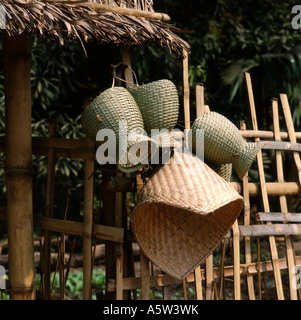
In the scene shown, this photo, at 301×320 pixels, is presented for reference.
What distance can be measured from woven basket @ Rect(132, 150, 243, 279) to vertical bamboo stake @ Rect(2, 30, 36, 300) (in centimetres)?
61

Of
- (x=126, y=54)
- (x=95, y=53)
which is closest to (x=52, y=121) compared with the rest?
(x=126, y=54)

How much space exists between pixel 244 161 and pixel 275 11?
4031 mm

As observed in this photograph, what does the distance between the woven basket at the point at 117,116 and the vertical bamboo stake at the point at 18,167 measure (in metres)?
0.43

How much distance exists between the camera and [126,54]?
8.15ft

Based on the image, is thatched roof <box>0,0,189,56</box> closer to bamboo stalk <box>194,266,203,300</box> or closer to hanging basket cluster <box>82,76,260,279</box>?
hanging basket cluster <box>82,76,260,279</box>

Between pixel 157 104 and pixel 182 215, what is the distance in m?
0.60

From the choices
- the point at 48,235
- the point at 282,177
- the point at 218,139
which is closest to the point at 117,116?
the point at 218,139

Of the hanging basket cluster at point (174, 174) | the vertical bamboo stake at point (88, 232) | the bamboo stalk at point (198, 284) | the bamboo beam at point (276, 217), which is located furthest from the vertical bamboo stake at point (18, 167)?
the bamboo beam at point (276, 217)

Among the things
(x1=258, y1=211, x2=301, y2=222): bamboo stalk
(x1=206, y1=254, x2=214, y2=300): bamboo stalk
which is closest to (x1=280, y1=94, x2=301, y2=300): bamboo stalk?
(x1=258, y1=211, x2=301, y2=222): bamboo stalk

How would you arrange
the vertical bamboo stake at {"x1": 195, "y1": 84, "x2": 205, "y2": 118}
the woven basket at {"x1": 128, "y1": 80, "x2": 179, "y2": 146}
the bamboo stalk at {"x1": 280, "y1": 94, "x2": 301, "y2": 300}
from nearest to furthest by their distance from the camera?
the woven basket at {"x1": 128, "y1": 80, "x2": 179, "y2": 146}, the vertical bamboo stake at {"x1": 195, "y1": 84, "x2": 205, "y2": 118}, the bamboo stalk at {"x1": 280, "y1": 94, "x2": 301, "y2": 300}

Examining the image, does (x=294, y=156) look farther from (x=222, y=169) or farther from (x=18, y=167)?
(x=18, y=167)

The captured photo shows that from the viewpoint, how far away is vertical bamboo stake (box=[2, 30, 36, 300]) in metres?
2.45

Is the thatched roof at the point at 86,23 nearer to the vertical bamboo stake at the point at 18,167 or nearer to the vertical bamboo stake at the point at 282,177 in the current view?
the vertical bamboo stake at the point at 18,167
